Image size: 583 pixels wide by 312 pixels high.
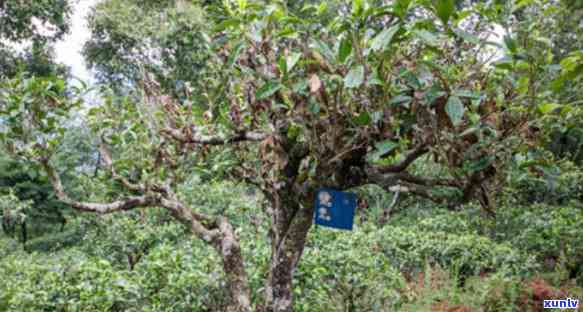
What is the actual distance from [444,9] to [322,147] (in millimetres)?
481

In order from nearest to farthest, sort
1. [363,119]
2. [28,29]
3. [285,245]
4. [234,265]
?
[363,119] → [285,245] → [234,265] → [28,29]

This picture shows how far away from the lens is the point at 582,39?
178 inches

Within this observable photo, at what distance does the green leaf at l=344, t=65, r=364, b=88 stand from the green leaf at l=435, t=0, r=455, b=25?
18 centimetres

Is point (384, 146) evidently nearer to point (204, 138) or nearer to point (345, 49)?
point (345, 49)

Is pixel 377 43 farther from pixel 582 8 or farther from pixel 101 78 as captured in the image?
pixel 101 78

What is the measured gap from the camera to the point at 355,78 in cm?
95

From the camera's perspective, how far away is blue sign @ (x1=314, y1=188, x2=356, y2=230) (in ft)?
4.30

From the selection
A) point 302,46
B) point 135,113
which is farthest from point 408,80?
point 135,113

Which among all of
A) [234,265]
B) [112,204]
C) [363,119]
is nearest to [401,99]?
[363,119]

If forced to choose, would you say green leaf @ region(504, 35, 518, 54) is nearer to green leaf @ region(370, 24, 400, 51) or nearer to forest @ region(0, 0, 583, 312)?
forest @ region(0, 0, 583, 312)

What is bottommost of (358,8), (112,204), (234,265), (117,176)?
(234,265)

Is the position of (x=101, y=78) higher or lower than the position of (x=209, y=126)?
higher

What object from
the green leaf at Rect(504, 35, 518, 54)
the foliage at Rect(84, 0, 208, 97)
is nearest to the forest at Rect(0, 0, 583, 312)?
the green leaf at Rect(504, 35, 518, 54)

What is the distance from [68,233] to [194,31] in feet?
10.2
